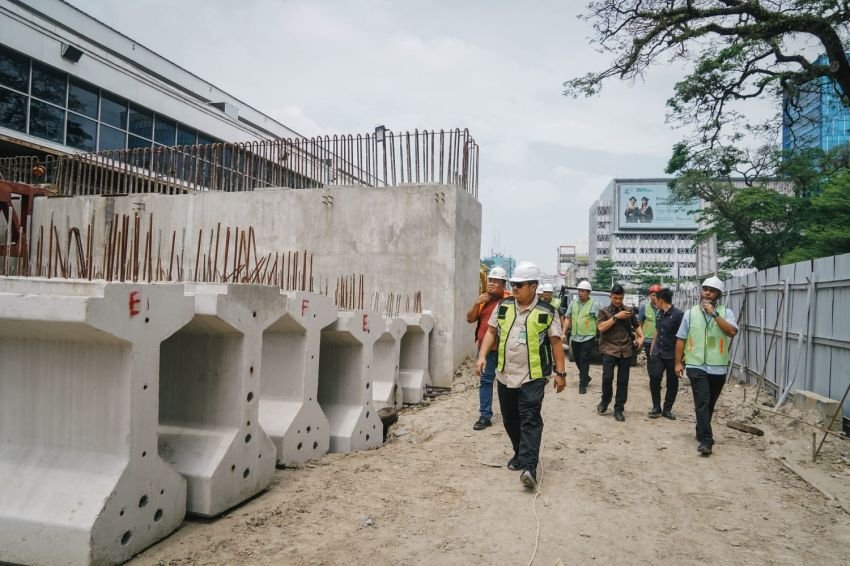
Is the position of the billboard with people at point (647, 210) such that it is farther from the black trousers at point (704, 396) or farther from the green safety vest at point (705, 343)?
the black trousers at point (704, 396)

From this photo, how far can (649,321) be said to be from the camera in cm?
1023

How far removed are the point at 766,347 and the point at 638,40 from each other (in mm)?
7839

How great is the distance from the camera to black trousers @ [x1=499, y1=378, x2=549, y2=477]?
4816 mm

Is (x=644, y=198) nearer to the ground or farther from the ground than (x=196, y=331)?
farther from the ground

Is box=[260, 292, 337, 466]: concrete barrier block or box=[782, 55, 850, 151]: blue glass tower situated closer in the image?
box=[260, 292, 337, 466]: concrete barrier block

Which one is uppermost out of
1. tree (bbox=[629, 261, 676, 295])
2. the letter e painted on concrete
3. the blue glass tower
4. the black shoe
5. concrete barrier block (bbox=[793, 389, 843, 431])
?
the blue glass tower

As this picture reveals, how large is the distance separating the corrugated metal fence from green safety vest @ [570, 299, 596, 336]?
8.91 feet

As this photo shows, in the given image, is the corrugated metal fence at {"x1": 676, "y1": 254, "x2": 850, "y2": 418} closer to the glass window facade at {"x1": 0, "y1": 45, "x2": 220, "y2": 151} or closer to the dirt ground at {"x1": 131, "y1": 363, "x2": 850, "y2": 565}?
the dirt ground at {"x1": 131, "y1": 363, "x2": 850, "y2": 565}

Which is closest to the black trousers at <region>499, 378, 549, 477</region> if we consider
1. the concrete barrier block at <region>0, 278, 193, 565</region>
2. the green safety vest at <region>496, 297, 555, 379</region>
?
the green safety vest at <region>496, 297, 555, 379</region>

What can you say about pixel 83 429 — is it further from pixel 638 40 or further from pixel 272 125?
pixel 272 125

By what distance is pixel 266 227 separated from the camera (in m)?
11.2

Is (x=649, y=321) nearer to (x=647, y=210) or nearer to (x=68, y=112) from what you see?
(x=68, y=112)

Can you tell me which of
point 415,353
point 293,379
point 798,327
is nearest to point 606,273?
point 798,327

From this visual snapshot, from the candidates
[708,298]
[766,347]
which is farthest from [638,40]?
[708,298]
